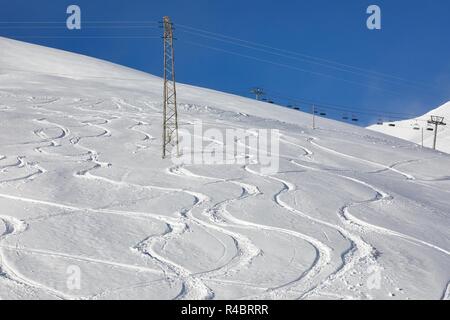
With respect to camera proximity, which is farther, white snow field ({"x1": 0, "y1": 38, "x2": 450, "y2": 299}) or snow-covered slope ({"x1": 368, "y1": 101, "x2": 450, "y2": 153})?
snow-covered slope ({"x1": 368, "y1": 101, "x2": 450, "y2": 153})

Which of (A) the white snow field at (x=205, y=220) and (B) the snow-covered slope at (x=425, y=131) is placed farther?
(B) the snow-covered slope at (x=425, y=131)

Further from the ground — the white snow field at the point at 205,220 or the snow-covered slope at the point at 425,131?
the white snow field at the point at 205,220

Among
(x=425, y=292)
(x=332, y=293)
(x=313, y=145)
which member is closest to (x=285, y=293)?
(x=332, y=293)

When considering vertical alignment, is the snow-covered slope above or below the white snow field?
below

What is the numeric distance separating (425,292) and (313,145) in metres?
15.6

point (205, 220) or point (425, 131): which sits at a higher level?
point (205, 220)

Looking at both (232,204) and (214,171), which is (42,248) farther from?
(214,171)

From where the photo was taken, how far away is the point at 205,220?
1416cm

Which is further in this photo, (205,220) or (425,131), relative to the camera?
(425,131)

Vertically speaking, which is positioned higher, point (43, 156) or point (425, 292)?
point (43, 156)

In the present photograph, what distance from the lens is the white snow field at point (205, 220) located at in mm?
10797

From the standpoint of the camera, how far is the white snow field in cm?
1080

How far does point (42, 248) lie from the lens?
11719 mm
